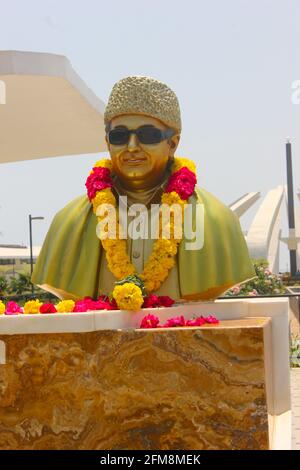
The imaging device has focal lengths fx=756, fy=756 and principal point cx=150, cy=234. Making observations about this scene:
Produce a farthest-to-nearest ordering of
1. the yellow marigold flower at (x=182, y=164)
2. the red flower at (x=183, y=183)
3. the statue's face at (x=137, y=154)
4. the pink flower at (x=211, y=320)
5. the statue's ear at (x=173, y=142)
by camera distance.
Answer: the yellow marigold flower at (x=182, y=164)
the statue's ear at (x=173, y=142)
the red flower at (x=183, y=183)
the statue's face at (x=137, y=154)
the pink flower at (x=211, y=320)

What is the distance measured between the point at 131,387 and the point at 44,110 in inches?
512

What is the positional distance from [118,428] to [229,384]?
2.82 ft

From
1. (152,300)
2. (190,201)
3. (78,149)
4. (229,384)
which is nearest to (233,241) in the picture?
(190,201)

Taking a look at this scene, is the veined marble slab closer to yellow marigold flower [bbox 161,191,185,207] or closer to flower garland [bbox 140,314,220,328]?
flower garland [bbox 140,314,220,328]

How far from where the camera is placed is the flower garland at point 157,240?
257 inches

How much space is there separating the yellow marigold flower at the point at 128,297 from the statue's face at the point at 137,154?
1158 millimetres

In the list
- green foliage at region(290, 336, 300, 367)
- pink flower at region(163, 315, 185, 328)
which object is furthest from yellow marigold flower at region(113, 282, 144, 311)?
green foliage at region(290, 336, 300, 367)

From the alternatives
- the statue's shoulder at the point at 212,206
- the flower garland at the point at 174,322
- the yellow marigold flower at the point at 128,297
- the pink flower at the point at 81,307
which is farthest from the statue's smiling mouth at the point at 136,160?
the flower garland at the point at 174,322

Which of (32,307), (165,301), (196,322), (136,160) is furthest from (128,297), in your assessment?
(136,160)

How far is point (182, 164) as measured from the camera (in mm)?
7012

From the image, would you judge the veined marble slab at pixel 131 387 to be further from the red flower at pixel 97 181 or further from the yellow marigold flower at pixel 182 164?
the yellow marigold flower at pixel 182 164

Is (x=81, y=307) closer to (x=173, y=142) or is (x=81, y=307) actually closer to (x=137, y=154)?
(x=137, y=154)

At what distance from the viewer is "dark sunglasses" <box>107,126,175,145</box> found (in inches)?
262
